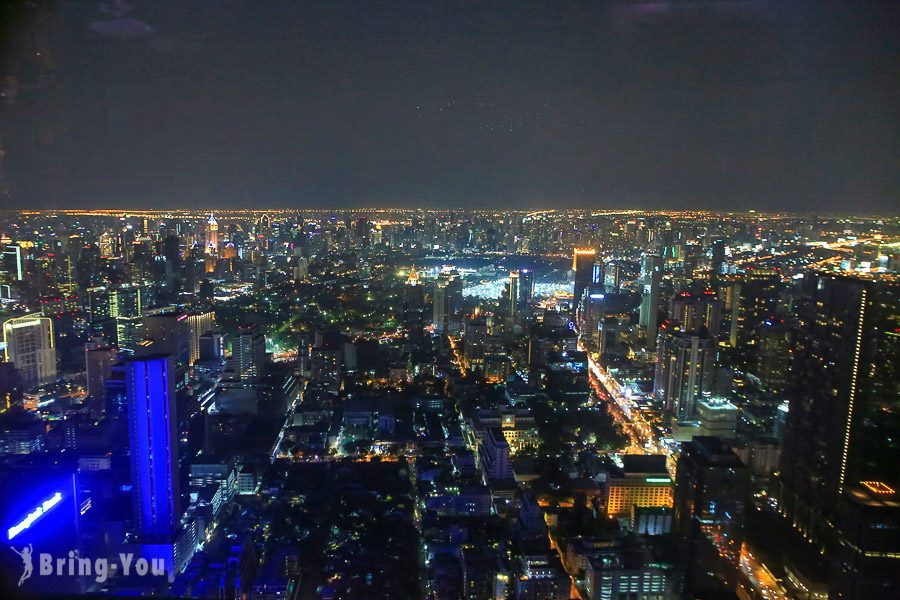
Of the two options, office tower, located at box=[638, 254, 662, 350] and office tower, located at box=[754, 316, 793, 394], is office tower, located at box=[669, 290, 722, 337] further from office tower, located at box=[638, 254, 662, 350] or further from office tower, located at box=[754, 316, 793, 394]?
office tower, located at box=[754, 316, 793, 394]

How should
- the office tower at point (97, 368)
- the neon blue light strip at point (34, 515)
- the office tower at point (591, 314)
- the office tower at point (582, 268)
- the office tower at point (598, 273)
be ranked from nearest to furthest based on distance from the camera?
the neon blue light strip at point (34, 515), the office tower at point (97, 368), the office tower at point (582, 268), the office tower at point (598, 273), the office tower at point (591, 314)

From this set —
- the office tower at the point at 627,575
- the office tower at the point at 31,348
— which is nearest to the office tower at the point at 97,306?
the office tower at the point at 31,348

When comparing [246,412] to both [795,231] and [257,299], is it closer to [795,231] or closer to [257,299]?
[257,299]

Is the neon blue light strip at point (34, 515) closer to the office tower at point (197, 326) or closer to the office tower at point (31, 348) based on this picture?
the office tower at point (31, 348)

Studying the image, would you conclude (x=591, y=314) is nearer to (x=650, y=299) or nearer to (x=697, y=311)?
(x=650, y=299)

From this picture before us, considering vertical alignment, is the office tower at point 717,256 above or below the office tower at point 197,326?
above

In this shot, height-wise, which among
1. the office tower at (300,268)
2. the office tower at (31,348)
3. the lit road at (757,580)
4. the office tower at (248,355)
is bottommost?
the lit road at (757,580)

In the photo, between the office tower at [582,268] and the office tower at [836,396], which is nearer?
the office tower at [836,396]

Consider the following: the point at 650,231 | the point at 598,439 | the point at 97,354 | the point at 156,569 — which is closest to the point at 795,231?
the point at 650,231
